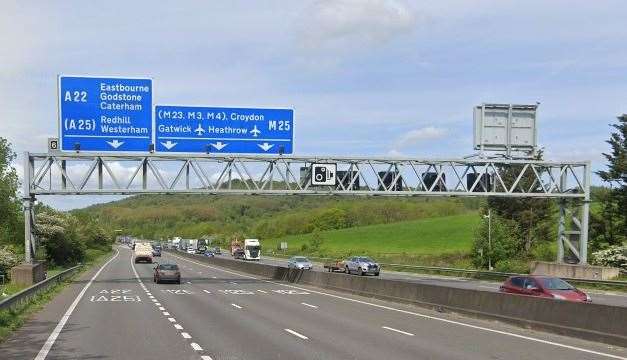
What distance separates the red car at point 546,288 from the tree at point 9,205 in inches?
2009

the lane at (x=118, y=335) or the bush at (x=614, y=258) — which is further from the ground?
the lane at (x=118, y=335)

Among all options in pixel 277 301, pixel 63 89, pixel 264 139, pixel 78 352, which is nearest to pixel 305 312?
pixel 277 301

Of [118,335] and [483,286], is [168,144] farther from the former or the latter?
[118,335]

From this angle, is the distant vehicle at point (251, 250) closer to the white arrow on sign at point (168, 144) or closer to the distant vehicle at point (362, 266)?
the distant vehicle at point (362, 266)

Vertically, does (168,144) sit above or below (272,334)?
above

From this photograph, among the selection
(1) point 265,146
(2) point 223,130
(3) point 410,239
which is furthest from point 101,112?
(3) point 410,239

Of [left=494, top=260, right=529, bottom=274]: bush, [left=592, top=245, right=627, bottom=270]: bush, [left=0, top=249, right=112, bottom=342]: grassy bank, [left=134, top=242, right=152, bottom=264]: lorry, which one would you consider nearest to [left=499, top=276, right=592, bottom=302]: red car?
[left=0, top=249, right=112, bottom=342]: grassy bank

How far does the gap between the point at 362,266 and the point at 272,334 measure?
3926 cm

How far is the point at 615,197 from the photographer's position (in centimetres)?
6366

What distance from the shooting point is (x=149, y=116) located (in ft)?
117

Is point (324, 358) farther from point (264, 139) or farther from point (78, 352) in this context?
point (264, 139)

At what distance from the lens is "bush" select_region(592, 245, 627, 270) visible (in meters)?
47.4

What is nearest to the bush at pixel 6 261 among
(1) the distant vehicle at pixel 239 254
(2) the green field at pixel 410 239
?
(2) the green field at pixel 410 239

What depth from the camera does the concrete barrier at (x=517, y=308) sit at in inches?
618
